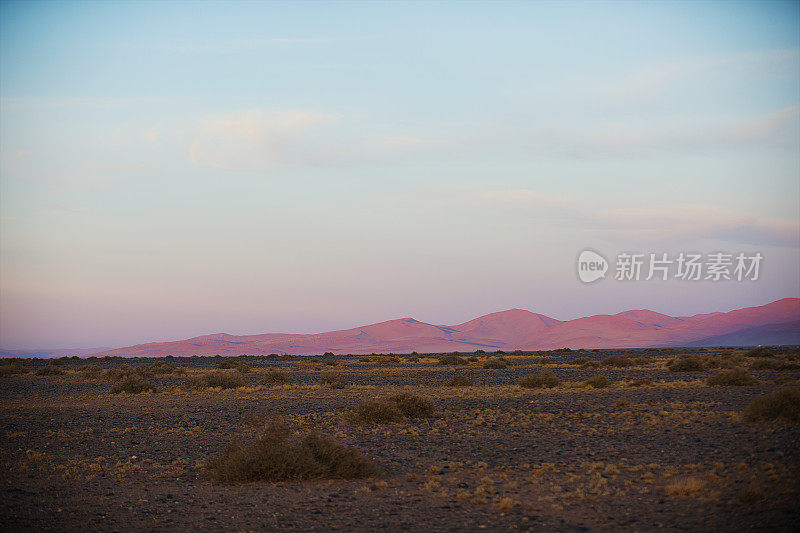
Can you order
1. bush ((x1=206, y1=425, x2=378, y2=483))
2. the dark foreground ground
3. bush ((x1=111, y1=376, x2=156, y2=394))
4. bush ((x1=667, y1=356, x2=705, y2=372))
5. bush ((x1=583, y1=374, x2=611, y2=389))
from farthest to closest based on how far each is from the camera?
bush ((x1=667, y1=356, x2=705, y2=372)), bush ((x1=111, y1=376, x2=156, y2=394)), bush ((x1=583, y1=374, x2=611, y2=389)), bush ((x1=206, y1=425, x2=378, y2=483)), the dark foreground ground

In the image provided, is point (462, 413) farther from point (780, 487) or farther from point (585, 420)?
point (780, 487)

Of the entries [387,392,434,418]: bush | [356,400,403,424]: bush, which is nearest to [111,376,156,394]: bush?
[356,400,403,424]: bush

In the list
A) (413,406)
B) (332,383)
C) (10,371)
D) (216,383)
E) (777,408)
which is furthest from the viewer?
(10,371)

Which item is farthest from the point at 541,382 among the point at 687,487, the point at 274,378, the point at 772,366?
the point at 687,487

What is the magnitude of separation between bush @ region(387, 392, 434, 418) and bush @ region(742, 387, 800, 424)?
9.26 m

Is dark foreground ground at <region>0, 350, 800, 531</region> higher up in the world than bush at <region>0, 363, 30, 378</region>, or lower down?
higher up

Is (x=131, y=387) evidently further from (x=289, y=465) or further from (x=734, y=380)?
(x=734, y=380)

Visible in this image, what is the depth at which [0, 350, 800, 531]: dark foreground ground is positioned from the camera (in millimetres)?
9898

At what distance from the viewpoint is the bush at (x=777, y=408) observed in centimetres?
1417

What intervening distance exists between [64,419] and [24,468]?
8.67m

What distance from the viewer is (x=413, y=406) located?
2044cm

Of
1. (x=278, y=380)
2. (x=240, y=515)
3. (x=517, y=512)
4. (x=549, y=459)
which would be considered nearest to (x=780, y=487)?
(x=517, y=512)

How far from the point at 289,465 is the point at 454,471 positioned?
3.53m

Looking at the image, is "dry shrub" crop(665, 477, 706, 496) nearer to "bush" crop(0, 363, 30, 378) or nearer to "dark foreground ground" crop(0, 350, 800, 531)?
"dark foreground ground" crop(0, 350, 800, 531)
